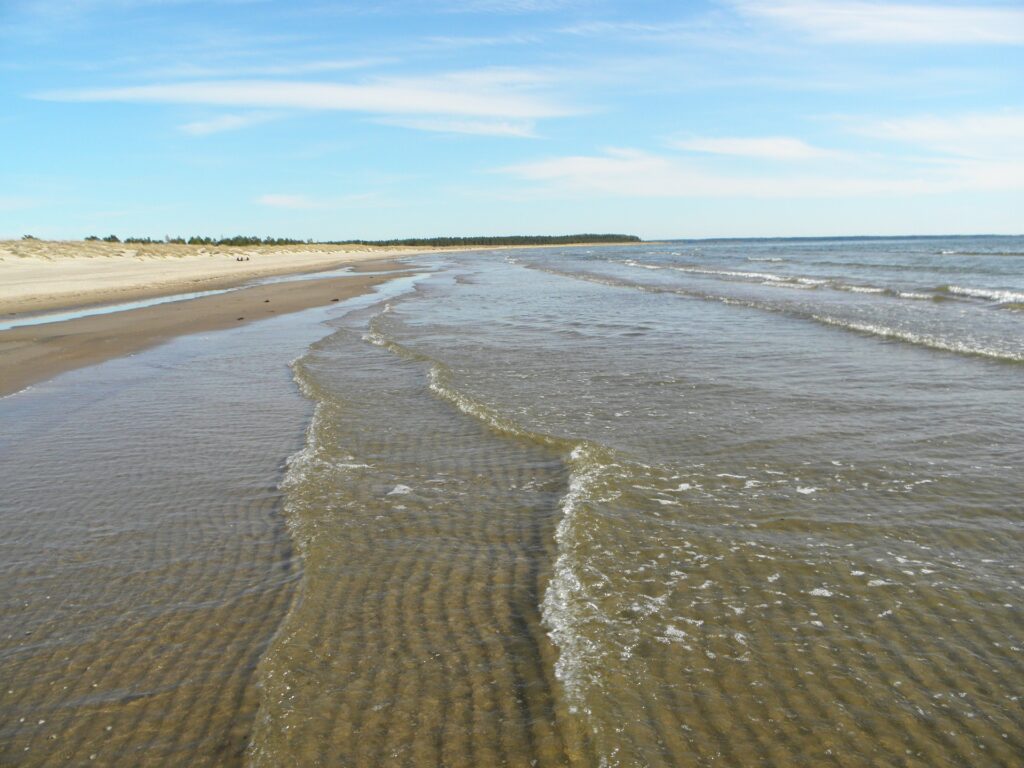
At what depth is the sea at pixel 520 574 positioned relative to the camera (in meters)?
3.14

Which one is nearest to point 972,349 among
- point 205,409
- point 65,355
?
point 205,409

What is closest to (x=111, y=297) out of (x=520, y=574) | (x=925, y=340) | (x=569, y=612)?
(x=925, y=340)

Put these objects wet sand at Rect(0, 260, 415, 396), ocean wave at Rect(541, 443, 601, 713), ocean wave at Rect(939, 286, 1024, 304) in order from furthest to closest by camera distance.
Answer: ocean wave at Rect(939, 286, 1024, 304)
wet sand at Rect(0, 260, 415, 396)
ocean wave at Rect(541, 443, 601, 713)

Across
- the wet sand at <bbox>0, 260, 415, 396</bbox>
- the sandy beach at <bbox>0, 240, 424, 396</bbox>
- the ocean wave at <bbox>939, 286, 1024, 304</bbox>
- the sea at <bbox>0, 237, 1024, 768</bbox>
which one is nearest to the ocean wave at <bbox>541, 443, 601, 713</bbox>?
the sea at <bbox>0, 237, 1024, 768</bbox>

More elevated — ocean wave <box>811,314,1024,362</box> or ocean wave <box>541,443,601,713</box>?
ocean wave <box>811,314,1024,362</box>

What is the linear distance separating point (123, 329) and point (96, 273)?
77.9 ft

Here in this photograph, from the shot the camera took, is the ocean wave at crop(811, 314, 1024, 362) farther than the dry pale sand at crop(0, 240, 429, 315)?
No

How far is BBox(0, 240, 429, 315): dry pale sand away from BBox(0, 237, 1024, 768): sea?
21.1m

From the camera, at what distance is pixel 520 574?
4.55m

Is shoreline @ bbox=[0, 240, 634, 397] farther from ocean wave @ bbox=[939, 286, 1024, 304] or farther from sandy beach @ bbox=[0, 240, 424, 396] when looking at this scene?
ocean wave @ bbox=[939, 286, 1024, 304]

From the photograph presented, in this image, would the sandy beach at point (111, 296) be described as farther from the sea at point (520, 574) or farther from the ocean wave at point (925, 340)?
the ocean wave at point (925, 340)

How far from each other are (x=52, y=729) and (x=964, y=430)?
8282 millimetres

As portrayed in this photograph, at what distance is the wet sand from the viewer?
13.1 m

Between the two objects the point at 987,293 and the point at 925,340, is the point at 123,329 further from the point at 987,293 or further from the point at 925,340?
the point at 987,293
